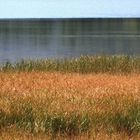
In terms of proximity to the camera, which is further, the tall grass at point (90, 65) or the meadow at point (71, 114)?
the tall grass at point (90, 65)

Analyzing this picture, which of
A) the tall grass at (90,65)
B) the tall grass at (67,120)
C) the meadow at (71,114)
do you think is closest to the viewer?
the meadow at (71,114)

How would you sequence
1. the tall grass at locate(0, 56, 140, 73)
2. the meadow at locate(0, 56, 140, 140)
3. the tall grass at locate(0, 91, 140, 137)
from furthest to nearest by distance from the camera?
the tall grass at locate(0, 56, 140, 73) < the tall grass at locate(0, 91, 140, 137) < the meadow at locate(0, 56, 140, 140)

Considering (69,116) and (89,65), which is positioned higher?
(69,116)

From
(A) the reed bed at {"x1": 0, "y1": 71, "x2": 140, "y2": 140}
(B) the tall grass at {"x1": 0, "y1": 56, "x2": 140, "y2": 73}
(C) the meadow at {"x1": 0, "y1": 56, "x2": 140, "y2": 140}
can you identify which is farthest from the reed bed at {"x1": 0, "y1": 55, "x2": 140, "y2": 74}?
(A) the reed bed at {"x1": 0, "y1": 71, "x2": 140, "y2": 140}

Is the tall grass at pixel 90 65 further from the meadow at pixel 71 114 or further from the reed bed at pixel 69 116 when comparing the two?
the reed bed at pixel 69 116

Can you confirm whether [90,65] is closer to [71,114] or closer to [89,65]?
[89,65]

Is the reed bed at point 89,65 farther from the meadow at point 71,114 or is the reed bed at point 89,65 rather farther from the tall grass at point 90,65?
the meadow at point 71,114

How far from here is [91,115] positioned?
12.1m

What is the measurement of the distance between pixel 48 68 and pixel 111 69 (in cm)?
321

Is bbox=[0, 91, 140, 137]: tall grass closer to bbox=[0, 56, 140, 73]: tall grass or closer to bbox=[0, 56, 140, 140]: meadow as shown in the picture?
bbox=[0, 56, 140, 140]: meadow

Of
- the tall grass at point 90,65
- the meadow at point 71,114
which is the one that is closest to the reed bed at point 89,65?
the tall grass at point 90,65

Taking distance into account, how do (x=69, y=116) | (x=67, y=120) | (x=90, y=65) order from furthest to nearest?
1. (x=90, y=65)
2. (x=69, y=116)
3. (x=67, y=120)

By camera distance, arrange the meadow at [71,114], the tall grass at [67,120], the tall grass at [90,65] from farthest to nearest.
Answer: the tall grass at [90,65]
the tall grass at [67,120]
the meadow at [71,114]

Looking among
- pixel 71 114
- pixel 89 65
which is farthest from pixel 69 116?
pixel 89 65
